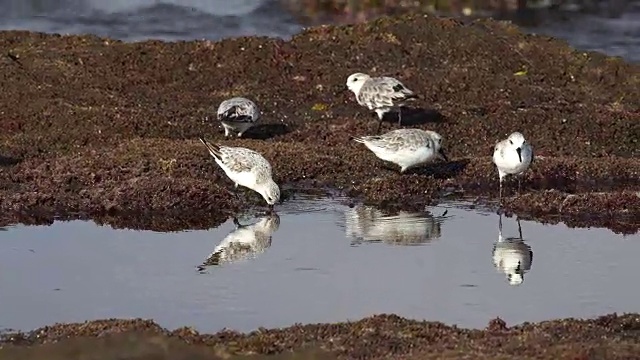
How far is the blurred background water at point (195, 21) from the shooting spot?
33.1 meters

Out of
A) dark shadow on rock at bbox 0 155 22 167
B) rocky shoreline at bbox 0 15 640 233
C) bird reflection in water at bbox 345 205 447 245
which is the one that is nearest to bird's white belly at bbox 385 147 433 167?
rocky shoreline at bbox 0 15 640 233

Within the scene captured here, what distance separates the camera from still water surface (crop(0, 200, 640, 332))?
13359 millimetres

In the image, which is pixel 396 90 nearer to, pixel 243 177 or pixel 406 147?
pixel 406 147

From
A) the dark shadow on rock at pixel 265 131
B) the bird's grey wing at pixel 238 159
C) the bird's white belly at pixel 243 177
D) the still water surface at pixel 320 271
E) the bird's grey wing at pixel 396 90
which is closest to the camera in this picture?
the still water surface at pixel 320 271

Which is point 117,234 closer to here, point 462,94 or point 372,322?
point 372,322

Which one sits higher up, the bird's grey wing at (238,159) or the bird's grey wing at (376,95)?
the bird's grey wing at (376,95)

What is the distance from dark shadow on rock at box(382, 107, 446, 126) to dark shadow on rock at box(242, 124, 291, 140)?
69.6 inches

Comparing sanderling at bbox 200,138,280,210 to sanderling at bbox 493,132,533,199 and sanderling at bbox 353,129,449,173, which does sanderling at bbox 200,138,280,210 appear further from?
sanderling at bbox 493,132,533,199

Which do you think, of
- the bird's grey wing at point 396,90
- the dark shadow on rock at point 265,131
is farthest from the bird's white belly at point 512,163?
the dark shadow on rock at point 265,131

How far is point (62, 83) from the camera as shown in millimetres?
24219

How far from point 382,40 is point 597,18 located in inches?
420

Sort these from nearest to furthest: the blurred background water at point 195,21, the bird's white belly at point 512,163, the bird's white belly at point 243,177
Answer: the bird's white belly at point 243,177 < the bird's white belly at point 512,163 < the blurred background water at point 195,21

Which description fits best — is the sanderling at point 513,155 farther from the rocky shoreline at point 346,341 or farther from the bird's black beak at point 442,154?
the rocky shoreline at point 346,341

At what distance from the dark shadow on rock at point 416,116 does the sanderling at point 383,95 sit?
30 cm
